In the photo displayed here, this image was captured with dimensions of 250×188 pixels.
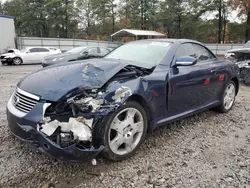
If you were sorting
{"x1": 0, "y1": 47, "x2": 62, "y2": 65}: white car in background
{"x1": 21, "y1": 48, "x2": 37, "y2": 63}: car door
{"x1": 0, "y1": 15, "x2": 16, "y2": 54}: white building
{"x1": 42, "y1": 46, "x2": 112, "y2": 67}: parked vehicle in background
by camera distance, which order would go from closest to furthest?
{"x1": 42, "y1": 46, "x2": 112, "y2": 67}: parked vehicle in background, {"x1": 0, "y1": 47, "x2": 62, "y2": 65}: white car in background, {"x1": 21, "y1": 48, "x2": 37, "y2": 63}: car door, {"x1": 0, "y1": 15, "x2": 16, "y2": 54}: white building

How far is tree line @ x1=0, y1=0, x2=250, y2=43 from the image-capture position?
3400cm

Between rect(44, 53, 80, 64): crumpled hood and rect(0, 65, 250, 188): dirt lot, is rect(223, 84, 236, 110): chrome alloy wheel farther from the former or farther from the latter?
rect(44, 53, 80, 64): crumpled hood

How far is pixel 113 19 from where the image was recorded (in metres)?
38.0

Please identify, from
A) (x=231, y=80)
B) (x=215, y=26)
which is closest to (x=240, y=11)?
(x=215, y=26)

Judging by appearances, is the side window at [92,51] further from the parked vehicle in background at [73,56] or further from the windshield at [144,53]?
the windshield at [144,53]

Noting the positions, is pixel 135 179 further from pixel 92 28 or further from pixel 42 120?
pixel 92 28

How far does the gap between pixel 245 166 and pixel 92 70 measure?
2104 millimetres

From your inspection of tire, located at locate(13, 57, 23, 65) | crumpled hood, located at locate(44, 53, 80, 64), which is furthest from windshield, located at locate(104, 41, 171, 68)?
tire, located at locate(13, 57, 23, 65)

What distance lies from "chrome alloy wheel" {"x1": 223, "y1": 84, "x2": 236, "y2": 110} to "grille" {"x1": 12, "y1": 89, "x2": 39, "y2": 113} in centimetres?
358

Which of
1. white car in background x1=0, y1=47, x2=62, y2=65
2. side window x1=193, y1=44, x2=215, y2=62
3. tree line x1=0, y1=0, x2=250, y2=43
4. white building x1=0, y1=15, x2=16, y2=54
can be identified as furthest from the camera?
tree line x1=0, y1=0, x2=250, y2=43

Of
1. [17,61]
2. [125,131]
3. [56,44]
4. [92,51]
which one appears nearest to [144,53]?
[125,131]

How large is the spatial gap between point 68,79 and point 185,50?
2.07 meters

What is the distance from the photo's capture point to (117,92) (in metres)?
2.48

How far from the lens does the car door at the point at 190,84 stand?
3186mm
